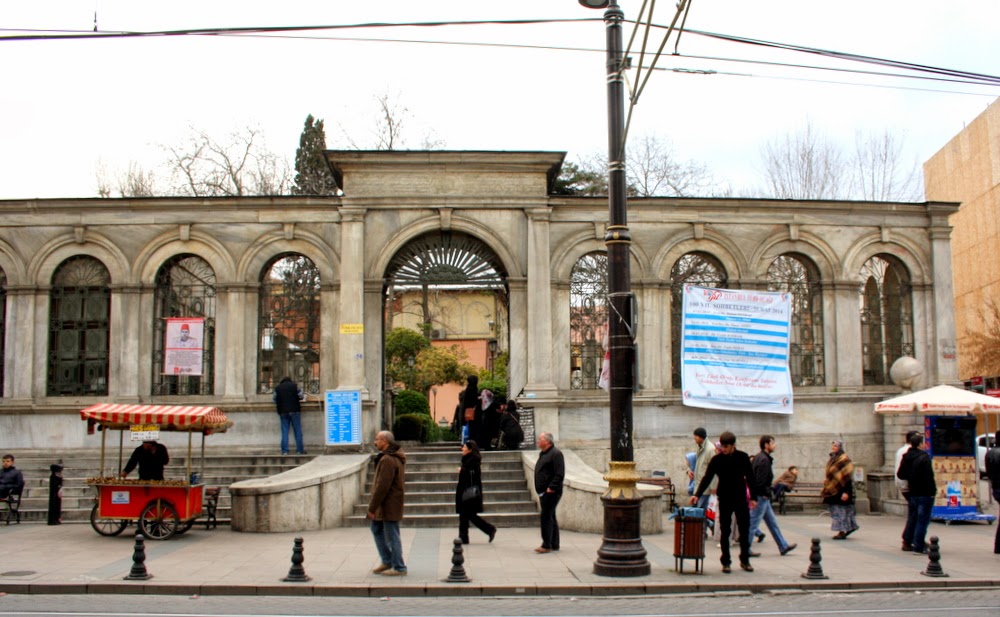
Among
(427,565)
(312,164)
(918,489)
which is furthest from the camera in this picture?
(312,164)

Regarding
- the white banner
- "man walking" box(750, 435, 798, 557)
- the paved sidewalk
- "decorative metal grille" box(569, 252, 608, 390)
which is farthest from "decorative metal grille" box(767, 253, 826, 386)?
"man walking" box(750, 435, 798, 557)

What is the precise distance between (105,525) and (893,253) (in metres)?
17.0

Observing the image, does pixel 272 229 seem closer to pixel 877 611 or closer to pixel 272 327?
pixel 272 327

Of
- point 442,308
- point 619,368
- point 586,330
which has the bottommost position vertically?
point 619,368

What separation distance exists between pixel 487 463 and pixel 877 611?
9365mm

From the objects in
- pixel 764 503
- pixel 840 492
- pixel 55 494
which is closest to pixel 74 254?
pixel 55 494

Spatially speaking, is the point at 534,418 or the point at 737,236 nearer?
the point at 534,418

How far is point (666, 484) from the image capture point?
1853 cm

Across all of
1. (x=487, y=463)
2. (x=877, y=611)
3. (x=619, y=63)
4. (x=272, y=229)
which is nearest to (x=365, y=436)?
(x=487, y=463)

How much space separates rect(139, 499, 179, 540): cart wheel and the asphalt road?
13.0 feet

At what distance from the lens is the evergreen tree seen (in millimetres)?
39812

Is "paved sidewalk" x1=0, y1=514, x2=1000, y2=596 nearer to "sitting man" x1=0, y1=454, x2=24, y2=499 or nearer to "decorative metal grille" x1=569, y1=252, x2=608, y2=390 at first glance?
"sitting man" x1=0, y1=454, x2=24, y2=499

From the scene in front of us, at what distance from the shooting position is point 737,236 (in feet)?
69.3

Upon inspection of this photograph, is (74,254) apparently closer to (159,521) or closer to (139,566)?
(159,521)
